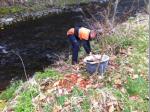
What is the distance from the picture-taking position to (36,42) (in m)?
16.1

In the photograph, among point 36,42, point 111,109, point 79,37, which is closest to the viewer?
point 111,109

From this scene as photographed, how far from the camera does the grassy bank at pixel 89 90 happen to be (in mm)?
7263

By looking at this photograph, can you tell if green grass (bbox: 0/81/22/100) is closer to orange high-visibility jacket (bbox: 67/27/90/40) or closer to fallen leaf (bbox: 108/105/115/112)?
orange high-visibility jacket (bbox: 67/27/90/40)

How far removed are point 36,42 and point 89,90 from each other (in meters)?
8.80

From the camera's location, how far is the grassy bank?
23.8 ft

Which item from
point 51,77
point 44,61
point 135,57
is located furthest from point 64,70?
point 44,61

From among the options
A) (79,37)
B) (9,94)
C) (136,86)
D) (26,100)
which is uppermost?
(79,37)

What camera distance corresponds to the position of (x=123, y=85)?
8000 mm

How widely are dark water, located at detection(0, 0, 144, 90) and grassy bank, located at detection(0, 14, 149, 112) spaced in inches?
108

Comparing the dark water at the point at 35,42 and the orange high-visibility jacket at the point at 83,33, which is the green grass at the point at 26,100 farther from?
the dark water at the point at 35,42

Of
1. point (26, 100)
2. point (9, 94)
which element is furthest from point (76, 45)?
point (26, 100)

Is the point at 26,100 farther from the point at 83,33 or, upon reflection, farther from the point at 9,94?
the point at 83,33

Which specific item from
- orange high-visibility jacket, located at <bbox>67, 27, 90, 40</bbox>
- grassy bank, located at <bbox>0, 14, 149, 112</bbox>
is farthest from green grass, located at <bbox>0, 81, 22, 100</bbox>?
orange high-visibility jacket, located at <bbox>67, 27, 90, 40</bbox>

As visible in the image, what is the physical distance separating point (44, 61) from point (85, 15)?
8.70 metres
